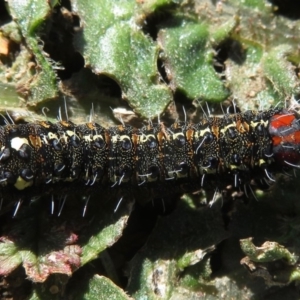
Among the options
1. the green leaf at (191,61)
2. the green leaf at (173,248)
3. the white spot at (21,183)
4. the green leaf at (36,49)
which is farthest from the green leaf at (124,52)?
the white spot at (21,183)

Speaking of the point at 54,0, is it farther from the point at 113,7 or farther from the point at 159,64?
the point at 159,64

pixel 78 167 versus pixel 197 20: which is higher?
pixel 197 20

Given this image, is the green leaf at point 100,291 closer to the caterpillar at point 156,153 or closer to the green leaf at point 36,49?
the caterpillar at point 156,153

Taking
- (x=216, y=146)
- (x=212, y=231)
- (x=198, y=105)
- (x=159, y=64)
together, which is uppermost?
(x=159, y=64)

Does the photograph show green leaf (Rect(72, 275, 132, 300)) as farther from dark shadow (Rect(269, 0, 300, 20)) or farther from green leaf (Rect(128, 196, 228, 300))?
dark shadow (Rect(269, 0, 300, 20))

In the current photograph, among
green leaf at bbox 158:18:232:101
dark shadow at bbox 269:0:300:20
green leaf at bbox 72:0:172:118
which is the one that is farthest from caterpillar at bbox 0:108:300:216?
dark shadow at bbox 269:0:300:20

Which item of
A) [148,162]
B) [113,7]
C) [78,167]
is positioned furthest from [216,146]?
[113,7]

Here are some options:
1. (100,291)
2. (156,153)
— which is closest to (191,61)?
(156,153)

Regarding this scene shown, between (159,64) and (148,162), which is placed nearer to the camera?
(148,162)

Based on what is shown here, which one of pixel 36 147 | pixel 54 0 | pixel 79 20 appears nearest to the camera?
pixel 36 147

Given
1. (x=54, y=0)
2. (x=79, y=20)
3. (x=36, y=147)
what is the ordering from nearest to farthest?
(x=36, y=147) → (x=54, y=0) → (x=79, y=20)
